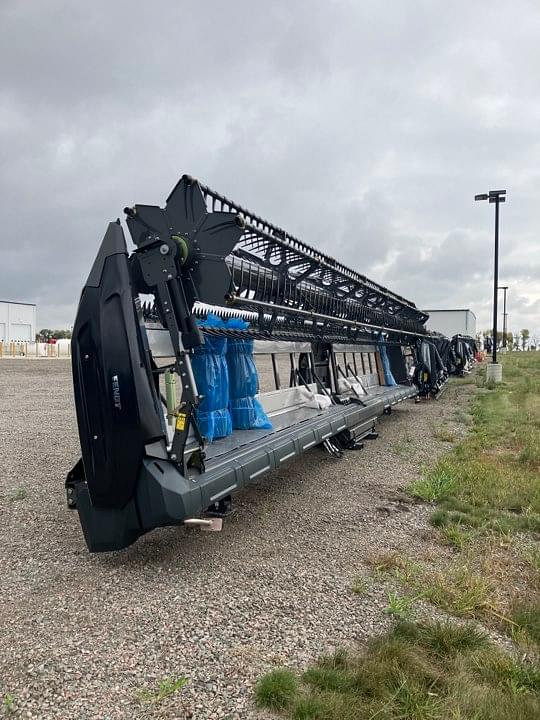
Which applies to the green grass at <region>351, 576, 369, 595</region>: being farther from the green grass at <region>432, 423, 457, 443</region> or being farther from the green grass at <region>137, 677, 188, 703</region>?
the green grass at <region>432, 423, 457, 443</region>

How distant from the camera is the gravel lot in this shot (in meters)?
2.68

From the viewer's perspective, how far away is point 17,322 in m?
70.4

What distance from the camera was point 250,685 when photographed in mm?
2705

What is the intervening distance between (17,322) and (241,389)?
235 feet

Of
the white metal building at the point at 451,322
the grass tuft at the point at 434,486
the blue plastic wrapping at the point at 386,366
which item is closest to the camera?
the grass tuft at the point at 434,486

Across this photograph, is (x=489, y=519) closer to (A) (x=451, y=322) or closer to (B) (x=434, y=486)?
(B) (x=434, y=486)

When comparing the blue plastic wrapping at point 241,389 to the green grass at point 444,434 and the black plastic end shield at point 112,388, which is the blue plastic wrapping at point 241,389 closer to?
the black plastic end shield at point 112,388

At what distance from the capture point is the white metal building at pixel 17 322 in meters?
68.5

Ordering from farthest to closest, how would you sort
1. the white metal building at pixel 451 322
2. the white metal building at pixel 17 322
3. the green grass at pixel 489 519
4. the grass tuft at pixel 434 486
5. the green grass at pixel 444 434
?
the white metal building at pixel 17 322, the white metal building at pixel 451 322, the green grass at pixel 444 434, the grass tuft at pixel 434 486, the green grass at pixel 489 519

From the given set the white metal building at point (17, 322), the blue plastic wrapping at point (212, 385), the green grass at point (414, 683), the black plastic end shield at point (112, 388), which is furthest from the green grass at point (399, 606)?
the white metal building at point (17, 322)

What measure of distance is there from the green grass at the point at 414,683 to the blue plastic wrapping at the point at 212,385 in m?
2.72

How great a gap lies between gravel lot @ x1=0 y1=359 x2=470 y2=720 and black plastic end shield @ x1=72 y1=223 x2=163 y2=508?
2.21 feet

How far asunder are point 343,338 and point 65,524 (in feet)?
19.3

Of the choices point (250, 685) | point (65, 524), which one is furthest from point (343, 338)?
point (250, 685)
